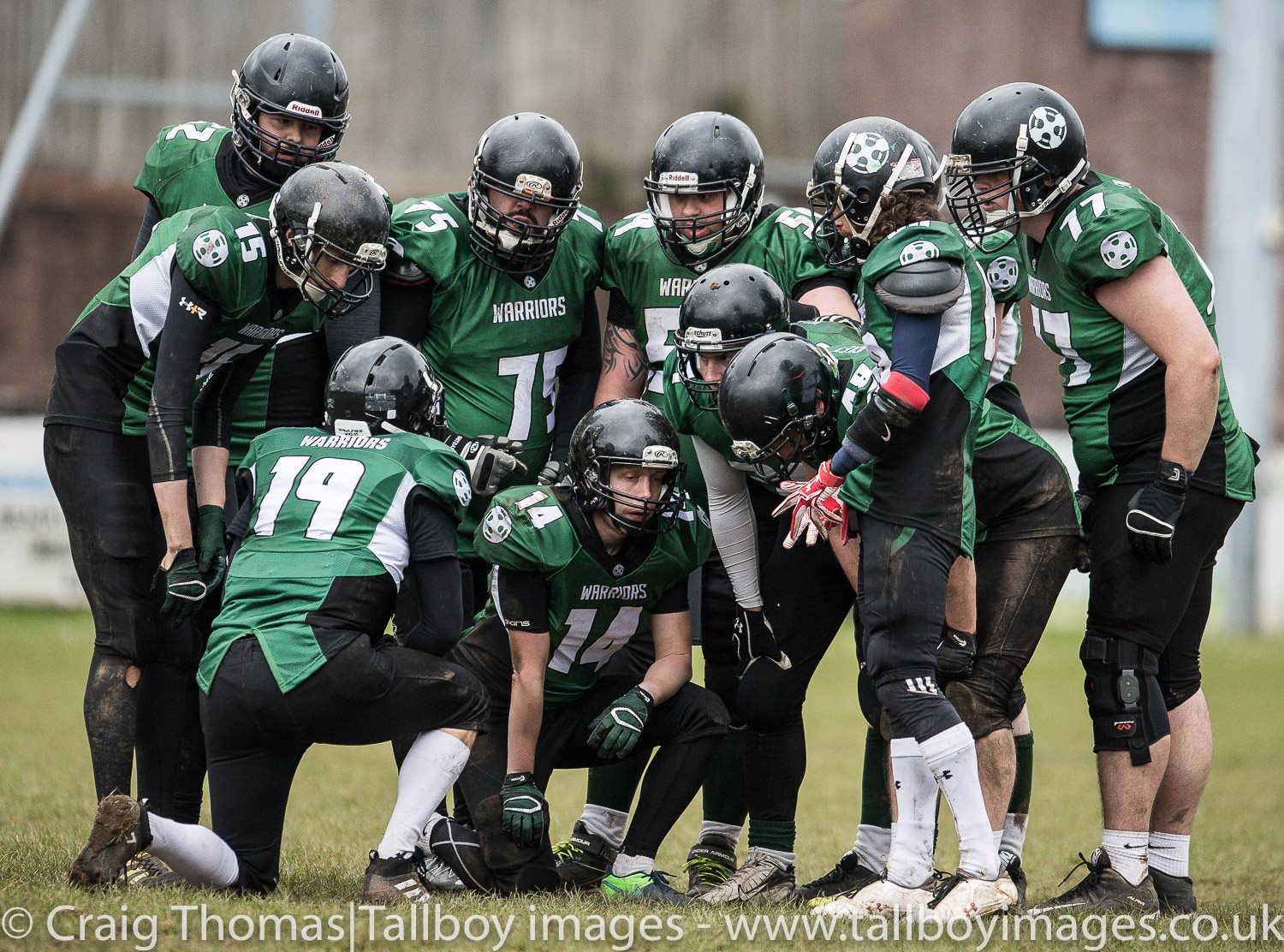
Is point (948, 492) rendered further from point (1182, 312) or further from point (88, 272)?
point (88, 272)

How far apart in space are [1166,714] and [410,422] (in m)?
2.60

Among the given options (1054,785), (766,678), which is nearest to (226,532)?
(766,678)

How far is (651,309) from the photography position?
5.43 meters

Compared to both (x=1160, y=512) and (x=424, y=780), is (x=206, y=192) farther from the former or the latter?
(x=1160, y=512)

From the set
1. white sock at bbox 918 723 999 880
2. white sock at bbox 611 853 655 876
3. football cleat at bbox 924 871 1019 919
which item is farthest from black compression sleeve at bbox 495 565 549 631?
football cleat at bbox 924 871 1019 919

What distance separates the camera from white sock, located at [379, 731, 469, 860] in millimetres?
4469

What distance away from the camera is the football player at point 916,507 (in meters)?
4.32

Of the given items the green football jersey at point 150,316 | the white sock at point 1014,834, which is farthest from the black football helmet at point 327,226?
the white sock at point 1014,834

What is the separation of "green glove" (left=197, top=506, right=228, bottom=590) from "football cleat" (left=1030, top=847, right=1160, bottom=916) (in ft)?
9.10

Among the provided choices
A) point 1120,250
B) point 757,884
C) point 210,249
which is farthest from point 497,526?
point 1120,250

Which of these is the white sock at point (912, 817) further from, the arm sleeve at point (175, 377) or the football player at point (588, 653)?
the arm sleeve at point (175, 377)

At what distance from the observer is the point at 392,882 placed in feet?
14.4

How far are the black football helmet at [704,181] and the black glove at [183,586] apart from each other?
6.39 feet

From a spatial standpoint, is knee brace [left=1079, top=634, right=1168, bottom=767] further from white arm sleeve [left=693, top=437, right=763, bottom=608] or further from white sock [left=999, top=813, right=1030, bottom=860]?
white arm sleeve [left=693, top=437, right=763, bottom=608]
